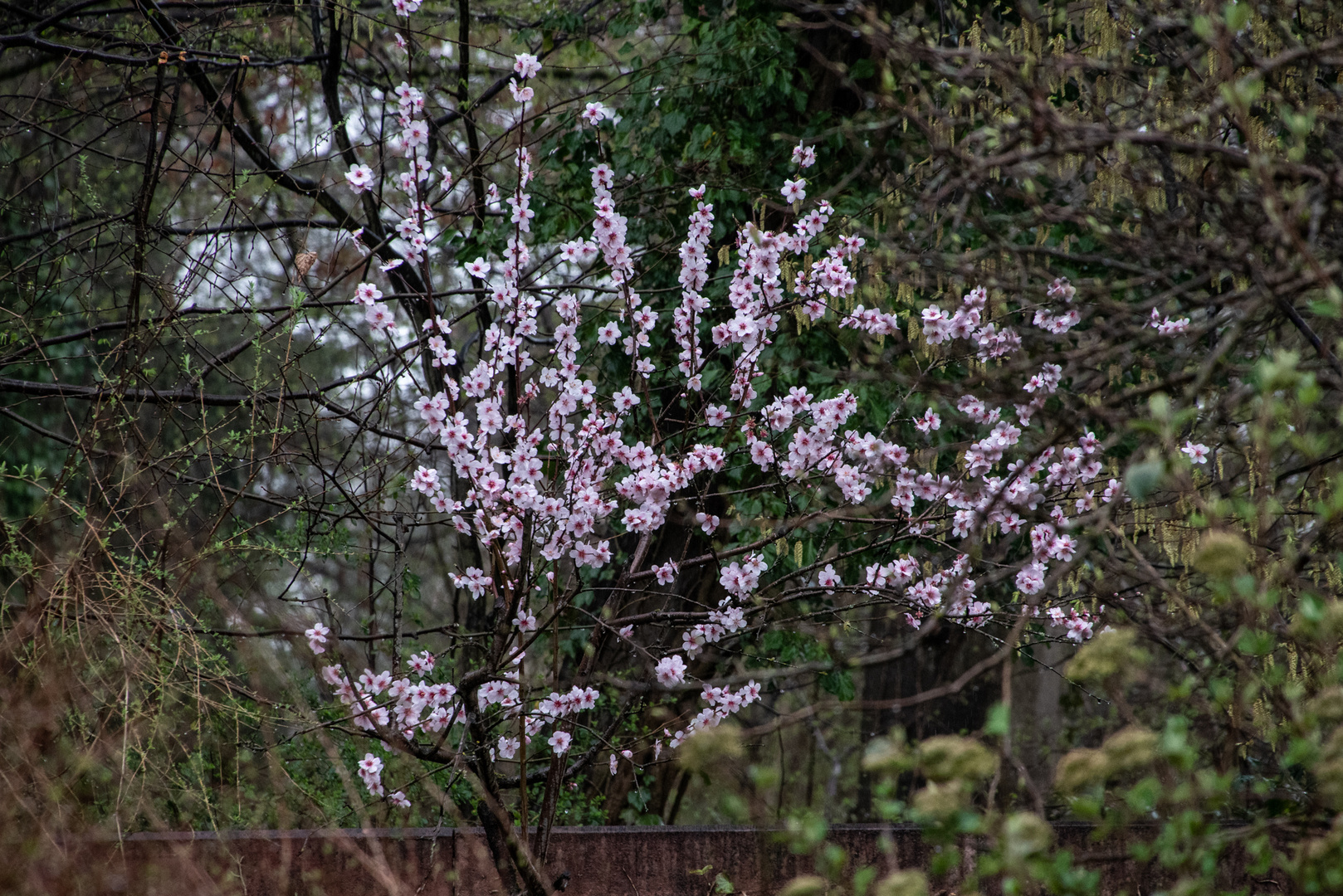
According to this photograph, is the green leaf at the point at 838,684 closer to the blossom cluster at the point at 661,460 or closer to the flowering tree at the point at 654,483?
the flowering tree at the point at 654,483

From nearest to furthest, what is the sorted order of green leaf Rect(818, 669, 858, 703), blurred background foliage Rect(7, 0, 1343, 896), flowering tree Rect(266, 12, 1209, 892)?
blurred background foliage Rect(7, 0, 1343, 896)
flowering tree Rect(266, 12, 1209, 892)
green leaf Rect(818, 669, 858, 703)

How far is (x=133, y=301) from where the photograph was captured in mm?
3645

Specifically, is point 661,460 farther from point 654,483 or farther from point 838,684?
point 838,684

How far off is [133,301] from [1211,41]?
3241 mm

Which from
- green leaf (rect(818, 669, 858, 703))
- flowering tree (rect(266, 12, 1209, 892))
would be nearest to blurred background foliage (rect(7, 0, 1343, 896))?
green leaf (rect(818, 669, 858, 703))

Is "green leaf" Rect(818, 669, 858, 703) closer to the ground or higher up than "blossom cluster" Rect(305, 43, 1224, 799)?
closer to the ground

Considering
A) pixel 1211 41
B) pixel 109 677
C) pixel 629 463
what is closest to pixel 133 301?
pixel 109 677

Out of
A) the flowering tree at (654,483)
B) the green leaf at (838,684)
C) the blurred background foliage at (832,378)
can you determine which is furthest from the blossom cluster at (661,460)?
the green leaf at (838,684)

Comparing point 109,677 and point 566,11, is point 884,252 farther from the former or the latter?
point 566,11

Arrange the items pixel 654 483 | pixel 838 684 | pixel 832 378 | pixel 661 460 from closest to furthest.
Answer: pixel 654 483 → pixel 661 460 → pixel 832 378 → pixel 838 684

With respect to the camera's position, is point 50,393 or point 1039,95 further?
point 50,393

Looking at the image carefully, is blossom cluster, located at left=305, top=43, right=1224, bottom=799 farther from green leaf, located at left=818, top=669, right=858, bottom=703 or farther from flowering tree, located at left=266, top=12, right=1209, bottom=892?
green leaf, located at left=818, top=669, right=858, bottom=703

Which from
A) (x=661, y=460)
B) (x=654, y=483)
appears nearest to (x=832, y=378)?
(x=661, y=460)

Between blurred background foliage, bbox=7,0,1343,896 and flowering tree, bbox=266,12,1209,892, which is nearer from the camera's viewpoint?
blurred background foliage, bbox=7,0,1343,896
